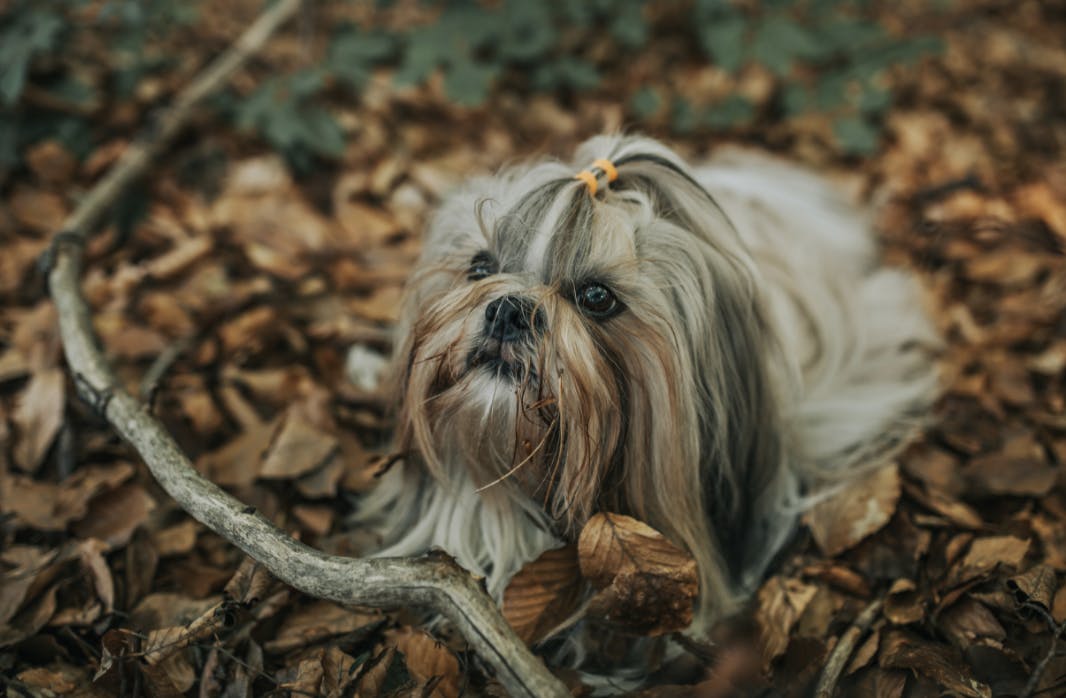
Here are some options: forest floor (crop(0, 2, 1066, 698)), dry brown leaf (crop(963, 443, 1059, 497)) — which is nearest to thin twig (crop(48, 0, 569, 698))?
forest floor (crop(0, 2, 1066, 698))

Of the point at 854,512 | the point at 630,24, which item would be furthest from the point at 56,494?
the point at 630,24

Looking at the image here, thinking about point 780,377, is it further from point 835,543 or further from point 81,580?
point 81,580

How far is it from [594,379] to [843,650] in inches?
35.5

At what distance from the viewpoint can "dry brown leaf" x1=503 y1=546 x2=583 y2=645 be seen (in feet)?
7.09

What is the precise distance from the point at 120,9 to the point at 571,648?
2748 millimetres

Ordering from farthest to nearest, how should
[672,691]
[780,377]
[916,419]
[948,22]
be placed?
[948,22], [916,419], [780,377], [672,691]

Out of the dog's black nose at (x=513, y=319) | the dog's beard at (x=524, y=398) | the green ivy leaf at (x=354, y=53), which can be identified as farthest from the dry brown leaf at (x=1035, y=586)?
the green ivy leaf at (x=354, y=53)

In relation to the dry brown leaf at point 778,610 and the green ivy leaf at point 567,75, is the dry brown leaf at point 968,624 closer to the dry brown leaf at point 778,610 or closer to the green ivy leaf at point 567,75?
the dry brown leaf at point 778,610

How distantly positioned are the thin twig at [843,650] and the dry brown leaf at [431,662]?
826 millimetres

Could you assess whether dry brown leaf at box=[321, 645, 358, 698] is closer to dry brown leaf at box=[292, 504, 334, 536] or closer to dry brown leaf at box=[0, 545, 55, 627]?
dry brown leaf at box=[292, 504, 334, 536]

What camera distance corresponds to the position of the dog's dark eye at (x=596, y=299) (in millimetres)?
2084

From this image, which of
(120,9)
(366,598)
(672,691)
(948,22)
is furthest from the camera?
(948,22)

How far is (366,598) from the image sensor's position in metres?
1.93

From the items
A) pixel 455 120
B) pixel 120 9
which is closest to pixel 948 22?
pixel 455 120
